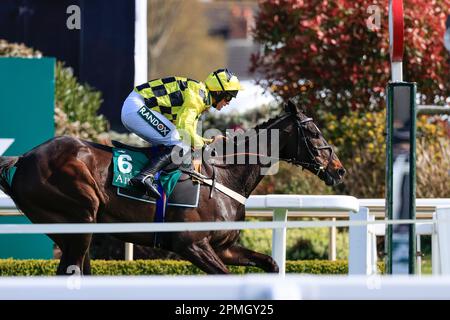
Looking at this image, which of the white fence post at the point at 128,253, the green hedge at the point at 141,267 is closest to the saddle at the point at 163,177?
the green hedge at the point at 141,267

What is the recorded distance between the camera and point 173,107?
21.3 feet

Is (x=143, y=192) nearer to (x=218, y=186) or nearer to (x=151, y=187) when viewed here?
(x=151, y=187)

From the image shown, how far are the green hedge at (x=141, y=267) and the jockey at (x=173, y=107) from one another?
6.28 ft

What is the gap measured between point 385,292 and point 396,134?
122 inches

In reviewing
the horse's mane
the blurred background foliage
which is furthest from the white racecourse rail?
the blurred background foliage

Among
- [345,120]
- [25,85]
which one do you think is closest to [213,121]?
[345,120]

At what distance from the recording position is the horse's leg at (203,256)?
6.15m

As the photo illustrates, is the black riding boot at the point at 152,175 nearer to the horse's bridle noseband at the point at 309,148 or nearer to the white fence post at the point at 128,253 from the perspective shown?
the horse's bridle noseband at the point at 309,148

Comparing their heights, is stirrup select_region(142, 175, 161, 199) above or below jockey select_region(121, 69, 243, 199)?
below

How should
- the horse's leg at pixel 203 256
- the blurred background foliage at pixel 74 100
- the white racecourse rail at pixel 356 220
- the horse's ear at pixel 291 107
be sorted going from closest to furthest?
the white racecourse rail at pixel 356 220
the horse's leg at pixel 203 256
the horse's ear at pixel 291 107
the blurred background foliage at pixel 74 100

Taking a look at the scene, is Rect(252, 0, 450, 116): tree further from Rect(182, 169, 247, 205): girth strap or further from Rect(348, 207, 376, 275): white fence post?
Rect(348, 207, 376, 275): white fence post

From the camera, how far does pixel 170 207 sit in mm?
6285

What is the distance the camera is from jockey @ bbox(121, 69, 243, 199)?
6.32 m
